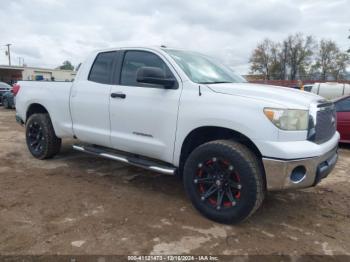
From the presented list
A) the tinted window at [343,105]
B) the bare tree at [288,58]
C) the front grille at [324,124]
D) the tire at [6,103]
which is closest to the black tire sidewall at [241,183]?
the front grille at [324,124]

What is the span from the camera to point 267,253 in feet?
9.96

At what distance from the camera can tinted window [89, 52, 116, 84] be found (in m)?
4.78

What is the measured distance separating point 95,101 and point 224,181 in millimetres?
2237

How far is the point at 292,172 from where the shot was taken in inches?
127

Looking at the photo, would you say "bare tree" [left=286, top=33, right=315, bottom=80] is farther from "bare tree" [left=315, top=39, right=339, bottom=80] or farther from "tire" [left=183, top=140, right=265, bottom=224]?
"tire" [left=183, top=140, right=265, bottom=224]

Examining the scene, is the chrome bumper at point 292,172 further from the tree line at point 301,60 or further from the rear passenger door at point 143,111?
the tree line at point 301,60

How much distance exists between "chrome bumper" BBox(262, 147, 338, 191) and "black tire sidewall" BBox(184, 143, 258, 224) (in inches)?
6.4

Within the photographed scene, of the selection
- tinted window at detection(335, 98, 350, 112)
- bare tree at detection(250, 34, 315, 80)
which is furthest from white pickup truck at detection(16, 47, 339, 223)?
bare tree at detection(250, 34, 315, 80)

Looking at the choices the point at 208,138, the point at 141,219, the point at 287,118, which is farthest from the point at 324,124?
the point at 141,219

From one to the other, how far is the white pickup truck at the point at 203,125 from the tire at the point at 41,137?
612 mm

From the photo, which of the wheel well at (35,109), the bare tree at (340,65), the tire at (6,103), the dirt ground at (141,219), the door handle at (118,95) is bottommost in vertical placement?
the tire at (6,103)

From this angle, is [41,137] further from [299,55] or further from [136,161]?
[299,55]

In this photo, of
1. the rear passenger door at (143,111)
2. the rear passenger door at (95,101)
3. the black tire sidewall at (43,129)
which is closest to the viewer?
the rear passenger door at (143,111)

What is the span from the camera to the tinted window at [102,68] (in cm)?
478
